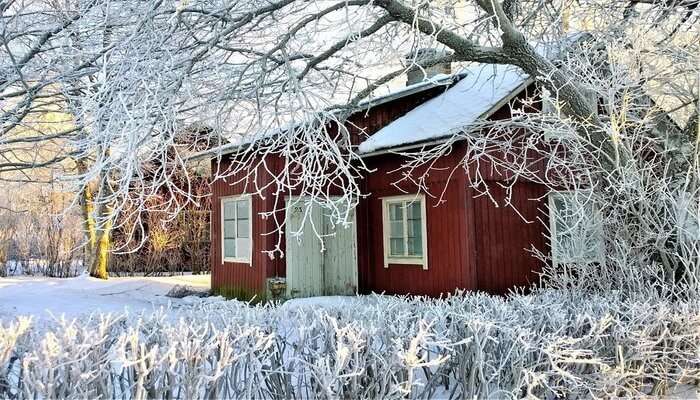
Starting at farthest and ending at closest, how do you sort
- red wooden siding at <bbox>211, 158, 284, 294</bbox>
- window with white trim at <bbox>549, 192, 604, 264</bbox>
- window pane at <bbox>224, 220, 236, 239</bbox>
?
window pane at <bbox>224, 220, 236, 239</bbox>, red wooden siding at <bbox>211, 158, 284, 294</bbox>, window with white trim at <bbox>549, 192, 604, 264</bbox>

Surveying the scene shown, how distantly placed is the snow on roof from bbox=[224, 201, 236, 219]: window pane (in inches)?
141

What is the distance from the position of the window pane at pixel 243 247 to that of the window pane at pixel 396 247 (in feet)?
10.6

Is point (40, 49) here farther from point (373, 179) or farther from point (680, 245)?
point (680, 245)

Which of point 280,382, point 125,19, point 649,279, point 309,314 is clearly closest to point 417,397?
point 280,382

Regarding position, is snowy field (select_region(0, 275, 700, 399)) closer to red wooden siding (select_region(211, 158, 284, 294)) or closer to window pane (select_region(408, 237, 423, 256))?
window pane (select_region(408, 237, 423, 256))

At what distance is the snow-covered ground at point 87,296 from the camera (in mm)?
11930

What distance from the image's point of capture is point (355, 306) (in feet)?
19.5

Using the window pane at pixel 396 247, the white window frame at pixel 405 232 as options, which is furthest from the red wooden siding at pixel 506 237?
the window pane at pixel 396 247

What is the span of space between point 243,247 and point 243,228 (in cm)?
44

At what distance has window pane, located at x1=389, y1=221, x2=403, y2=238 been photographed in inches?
489

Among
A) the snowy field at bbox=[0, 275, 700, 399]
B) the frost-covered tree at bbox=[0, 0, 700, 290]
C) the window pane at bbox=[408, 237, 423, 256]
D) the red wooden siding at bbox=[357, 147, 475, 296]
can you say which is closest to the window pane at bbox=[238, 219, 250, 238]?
the red wooden siding at bbox=[357, 147, 475, 296]

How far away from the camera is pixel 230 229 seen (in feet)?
46.7

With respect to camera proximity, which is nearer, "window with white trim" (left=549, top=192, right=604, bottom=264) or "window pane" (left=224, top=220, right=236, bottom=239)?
"window with white trim" (left=549, top=192, right=604, bottom=264)

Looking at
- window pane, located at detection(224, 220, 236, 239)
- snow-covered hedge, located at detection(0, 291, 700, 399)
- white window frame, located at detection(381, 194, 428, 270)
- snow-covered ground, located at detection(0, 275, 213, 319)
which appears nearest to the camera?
snow-covered hedge, located at detection(0, 291, 700, 399)
